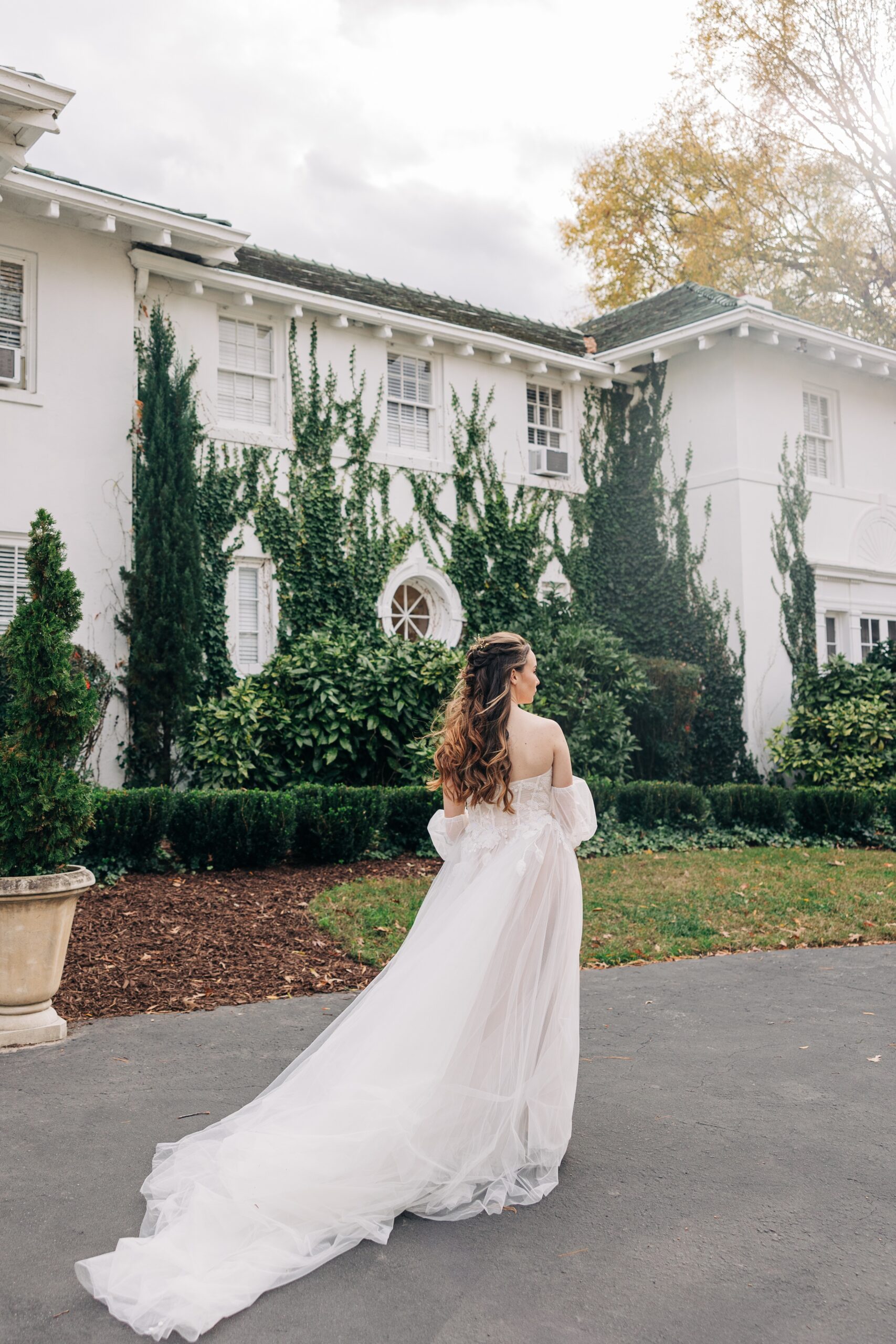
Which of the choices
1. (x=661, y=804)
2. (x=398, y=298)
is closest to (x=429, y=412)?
(x=398, y=298)

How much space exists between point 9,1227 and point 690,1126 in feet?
8.74

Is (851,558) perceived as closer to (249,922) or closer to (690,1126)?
(249,922)

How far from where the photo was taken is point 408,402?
15.2m

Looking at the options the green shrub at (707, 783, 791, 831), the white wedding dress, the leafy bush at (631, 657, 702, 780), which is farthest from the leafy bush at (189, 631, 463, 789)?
the white wedding dress

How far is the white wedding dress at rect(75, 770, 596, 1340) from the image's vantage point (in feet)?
10.1

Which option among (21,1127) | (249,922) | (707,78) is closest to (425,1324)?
(21,1127)

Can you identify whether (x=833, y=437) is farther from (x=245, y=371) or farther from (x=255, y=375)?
(x=245, y=371)

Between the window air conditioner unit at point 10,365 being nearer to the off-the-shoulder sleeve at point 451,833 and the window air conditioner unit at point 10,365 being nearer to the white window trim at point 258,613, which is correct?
the white window trim at point 258,613

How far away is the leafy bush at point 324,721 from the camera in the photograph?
11.8 metres

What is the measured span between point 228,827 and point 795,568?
35.8ft

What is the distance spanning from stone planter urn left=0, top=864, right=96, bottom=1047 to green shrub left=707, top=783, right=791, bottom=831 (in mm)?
9823

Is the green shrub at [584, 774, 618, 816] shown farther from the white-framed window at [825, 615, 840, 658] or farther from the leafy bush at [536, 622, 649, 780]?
the white-framed window at [825, 615, 840, 658]

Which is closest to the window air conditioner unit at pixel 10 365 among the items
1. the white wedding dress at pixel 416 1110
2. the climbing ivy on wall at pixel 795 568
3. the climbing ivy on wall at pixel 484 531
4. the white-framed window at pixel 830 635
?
the climbing ivy on wall at pixel 484 531

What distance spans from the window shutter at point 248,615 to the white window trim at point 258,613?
0.07 ft
